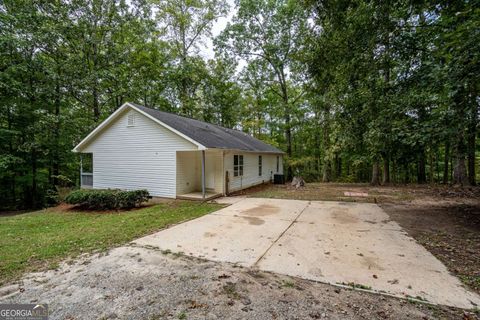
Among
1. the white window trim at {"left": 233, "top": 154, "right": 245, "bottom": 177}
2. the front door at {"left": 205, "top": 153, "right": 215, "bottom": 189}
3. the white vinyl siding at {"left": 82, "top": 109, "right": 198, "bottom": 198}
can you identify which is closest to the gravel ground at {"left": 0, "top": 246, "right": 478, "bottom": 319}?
the white vinyl siding at {"left": 82, "top": 109, "right": 198, "bottom": 198}

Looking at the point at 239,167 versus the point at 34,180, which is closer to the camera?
the point at 239,167

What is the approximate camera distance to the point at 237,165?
12195 mm

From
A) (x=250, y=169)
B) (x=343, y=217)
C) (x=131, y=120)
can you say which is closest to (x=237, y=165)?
(x=250, y=169)

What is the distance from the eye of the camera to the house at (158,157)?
9773mm

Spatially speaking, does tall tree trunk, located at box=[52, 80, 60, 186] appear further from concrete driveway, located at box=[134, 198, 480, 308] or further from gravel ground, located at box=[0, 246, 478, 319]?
gravel ground, located at box=[0, 246, 478, 319]

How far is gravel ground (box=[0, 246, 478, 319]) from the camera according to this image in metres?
2.33

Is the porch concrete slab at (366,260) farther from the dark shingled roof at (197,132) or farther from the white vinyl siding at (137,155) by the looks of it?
the white vinyl siding at (137,155)

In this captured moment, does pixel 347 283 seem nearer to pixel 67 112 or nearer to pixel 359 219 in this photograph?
pixel 359 219

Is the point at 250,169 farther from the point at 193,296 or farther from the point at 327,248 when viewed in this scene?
the point at 193,296

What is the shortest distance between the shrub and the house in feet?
6.46

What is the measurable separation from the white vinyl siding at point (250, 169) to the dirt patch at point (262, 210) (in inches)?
136

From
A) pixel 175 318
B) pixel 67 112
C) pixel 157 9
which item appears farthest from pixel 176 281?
pixel 157 9

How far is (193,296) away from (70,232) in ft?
15.1

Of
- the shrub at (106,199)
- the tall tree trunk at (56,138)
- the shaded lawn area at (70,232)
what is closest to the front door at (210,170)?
the shaded lawn area at (70,232)
